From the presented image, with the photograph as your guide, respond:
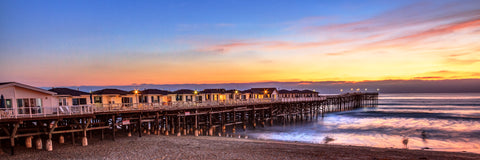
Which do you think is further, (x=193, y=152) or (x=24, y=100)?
(x=24, y=100)

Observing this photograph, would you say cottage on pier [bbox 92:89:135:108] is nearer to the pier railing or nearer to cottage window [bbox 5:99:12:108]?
the pier railing

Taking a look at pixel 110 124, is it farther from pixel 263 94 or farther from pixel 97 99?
pixel 263 94

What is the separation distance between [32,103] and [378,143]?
29.1 m

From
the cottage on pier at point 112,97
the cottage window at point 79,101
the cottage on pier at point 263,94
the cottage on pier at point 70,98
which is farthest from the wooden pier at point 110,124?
the cottage on pier at point 263,94

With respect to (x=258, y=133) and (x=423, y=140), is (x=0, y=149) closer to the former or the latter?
(x=258, y=133)

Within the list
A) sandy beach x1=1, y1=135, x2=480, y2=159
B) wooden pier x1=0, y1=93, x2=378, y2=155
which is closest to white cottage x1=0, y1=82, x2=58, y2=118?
wooden pier x1=0, y1=93, x2=378, y2=155

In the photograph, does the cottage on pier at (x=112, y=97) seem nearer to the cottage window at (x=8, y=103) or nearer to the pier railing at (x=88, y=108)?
the pier railing at (x=88, y=108)

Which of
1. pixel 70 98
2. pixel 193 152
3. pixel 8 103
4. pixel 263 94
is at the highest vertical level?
pixel 8 103

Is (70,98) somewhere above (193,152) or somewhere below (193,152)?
above

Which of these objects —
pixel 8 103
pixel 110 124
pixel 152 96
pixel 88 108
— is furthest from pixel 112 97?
pixel 8 103

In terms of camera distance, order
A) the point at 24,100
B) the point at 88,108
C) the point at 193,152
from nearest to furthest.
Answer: the point at 193,152 < the point at 24,100 < the point at 88,108

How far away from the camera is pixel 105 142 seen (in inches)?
850

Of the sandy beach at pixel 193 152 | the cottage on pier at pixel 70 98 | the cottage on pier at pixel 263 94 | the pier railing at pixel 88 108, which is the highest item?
the cottage on pier at pixel 70 98

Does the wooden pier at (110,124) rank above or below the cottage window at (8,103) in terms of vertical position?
below
